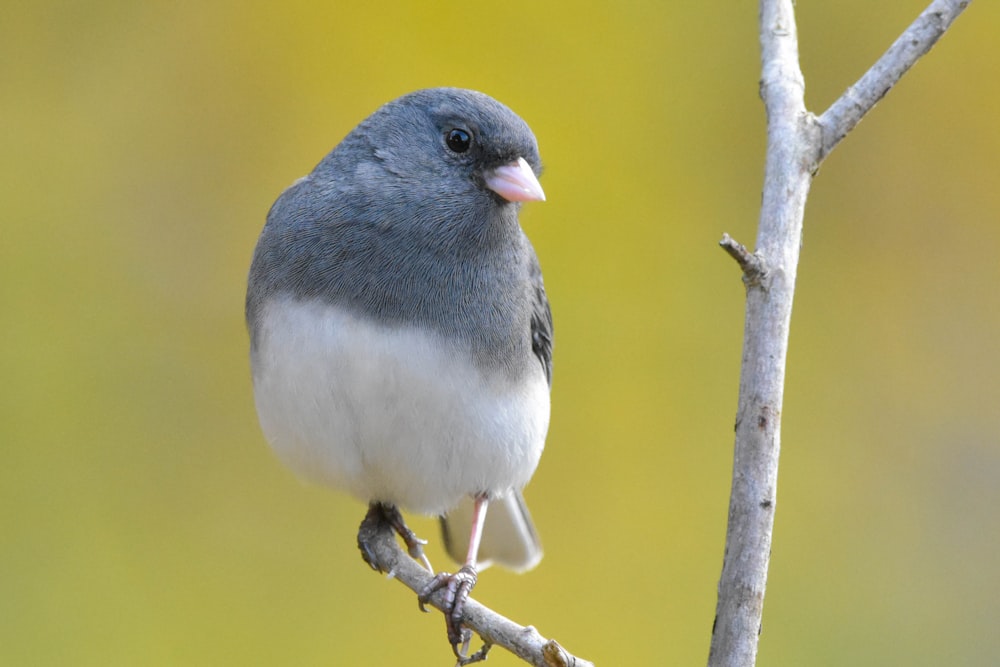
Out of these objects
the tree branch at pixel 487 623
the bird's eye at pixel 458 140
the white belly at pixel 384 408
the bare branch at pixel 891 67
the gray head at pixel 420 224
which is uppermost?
the bare branch at pixel 891 67

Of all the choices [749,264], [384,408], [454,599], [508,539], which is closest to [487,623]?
[454,599]

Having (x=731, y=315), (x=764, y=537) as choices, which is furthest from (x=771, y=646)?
(x=764, y=537)

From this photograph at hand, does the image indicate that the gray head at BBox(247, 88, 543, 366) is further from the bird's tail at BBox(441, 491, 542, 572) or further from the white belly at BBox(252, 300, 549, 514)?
the bird's tail at BBox(441, 491, 542, 572)

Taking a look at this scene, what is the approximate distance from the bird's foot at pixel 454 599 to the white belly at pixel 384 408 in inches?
6.8

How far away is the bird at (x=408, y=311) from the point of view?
1803 millimetres

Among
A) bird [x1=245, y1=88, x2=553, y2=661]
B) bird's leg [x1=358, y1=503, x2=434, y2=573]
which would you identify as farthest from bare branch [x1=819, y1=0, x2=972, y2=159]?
bird's leg [x1=358, y1=503, x2=434, y2=573]

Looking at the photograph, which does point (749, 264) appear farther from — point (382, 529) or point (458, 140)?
point (382, 529)

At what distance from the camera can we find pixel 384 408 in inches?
71.6

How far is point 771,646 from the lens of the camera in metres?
2.91

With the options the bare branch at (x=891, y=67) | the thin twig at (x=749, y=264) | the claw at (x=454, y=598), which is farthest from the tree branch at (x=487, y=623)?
the bare branch at (x=891, y=67)

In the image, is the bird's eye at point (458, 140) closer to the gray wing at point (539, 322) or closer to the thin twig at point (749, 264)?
the gray wing at point (539, 322)

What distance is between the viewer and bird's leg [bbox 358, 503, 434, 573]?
6.70 feet

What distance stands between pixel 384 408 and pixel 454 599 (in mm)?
314

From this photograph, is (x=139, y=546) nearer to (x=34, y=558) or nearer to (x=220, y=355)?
(x=34, y=558)
